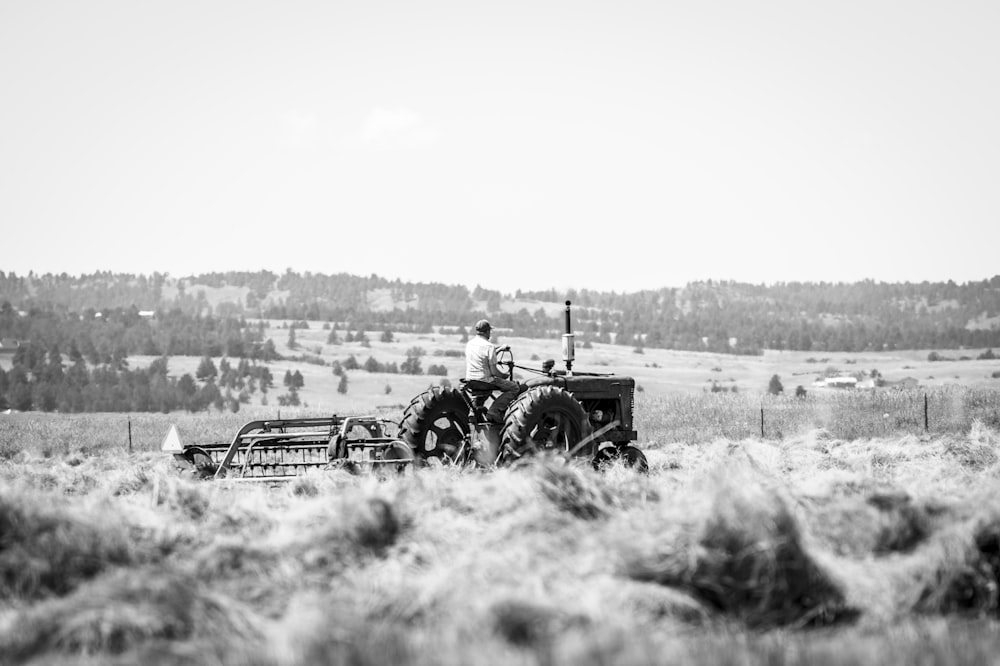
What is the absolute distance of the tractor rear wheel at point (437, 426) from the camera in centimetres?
1246

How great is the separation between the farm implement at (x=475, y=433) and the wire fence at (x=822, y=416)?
11836mm

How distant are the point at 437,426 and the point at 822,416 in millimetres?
22260

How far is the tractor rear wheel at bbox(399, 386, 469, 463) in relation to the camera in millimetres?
12461

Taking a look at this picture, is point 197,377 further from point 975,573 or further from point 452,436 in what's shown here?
point 975,573

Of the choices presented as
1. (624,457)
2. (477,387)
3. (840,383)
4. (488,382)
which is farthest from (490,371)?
(840,383)

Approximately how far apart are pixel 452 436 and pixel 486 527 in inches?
225

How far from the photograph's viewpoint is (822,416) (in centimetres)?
3238

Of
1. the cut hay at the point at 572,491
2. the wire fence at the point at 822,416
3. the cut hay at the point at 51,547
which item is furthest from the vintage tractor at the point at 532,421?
the wire fence at the point at 822,416

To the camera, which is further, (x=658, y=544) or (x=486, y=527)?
(x=486, y=527)

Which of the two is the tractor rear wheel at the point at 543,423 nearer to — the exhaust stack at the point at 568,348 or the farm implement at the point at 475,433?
the farm implement at the point at 475,433

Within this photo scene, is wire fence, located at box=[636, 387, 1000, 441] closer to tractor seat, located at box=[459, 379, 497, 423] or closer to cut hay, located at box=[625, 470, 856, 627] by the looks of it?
tractor seat, located at box=[459, 379, 497, 423]

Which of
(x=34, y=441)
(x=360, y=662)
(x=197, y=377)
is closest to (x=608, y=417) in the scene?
(x=360, y=662)

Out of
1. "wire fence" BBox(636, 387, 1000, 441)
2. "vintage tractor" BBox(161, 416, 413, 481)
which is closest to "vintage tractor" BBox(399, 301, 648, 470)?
"vintage tractor" BBox(161, 416, 413, 481)

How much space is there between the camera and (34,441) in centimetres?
3038
